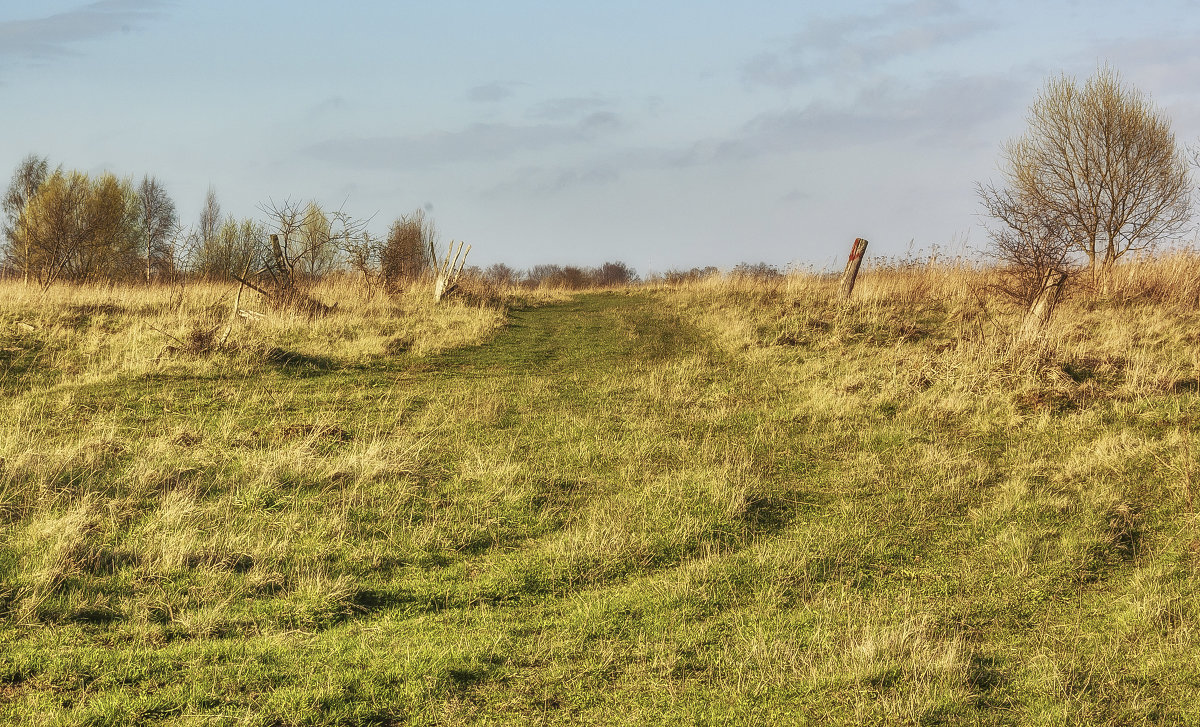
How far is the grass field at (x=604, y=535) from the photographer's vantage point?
181 inches

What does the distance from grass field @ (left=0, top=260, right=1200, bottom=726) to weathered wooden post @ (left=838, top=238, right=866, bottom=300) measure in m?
A: 4.66

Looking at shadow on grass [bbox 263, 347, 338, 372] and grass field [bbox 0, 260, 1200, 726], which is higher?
shadow on grass [bbox 263, 347, 338, 372]

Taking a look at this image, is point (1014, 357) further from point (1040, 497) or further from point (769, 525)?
point (769, 525)

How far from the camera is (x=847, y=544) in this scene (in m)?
6.89

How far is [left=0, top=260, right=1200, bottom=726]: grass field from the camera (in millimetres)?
4609

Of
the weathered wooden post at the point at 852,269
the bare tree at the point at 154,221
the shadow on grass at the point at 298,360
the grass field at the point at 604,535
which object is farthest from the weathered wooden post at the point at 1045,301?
the bare tree at the point at 154,221

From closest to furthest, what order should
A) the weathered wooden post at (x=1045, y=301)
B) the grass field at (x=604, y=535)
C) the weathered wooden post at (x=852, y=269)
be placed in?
1. the grass field at (x=604, y=535)
2. the weathered wooden post at (x=1045, y=301)
3. the weathered wooden post at (x=852, y=269)

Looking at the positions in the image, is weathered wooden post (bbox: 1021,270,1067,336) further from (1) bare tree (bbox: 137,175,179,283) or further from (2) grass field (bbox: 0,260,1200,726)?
(1) bare tree (bbox: 137,175,179,283)

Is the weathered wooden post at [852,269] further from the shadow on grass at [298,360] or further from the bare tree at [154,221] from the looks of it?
the bare tree at [154,221]

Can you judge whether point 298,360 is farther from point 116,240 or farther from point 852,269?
point 116,240

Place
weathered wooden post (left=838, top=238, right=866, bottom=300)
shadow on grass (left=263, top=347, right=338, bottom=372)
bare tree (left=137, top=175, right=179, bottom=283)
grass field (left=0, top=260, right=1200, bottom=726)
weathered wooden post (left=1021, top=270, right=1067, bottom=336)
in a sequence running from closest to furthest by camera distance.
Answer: grass field (left=0, top=260, right=1200, bottom=726), weathered wooden post (left=1021, top=270, right=1067, bottom=336), shadow on grass (left=263, top=347, right=338, bottom=372), weathered wooden post (left=838, top=238, right=866, bottom=300), bare tree (left=137, top=175, right=179, bottom=283)

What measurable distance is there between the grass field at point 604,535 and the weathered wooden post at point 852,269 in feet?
15.3

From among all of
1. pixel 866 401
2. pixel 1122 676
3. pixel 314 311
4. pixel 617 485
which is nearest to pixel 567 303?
pixel 314 311

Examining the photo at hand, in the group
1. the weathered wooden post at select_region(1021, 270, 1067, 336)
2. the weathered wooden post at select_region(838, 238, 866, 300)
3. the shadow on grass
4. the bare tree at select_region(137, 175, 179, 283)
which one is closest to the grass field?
the shadow on grass
